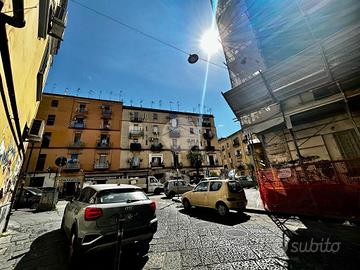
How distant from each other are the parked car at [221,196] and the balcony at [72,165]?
70.8 ft

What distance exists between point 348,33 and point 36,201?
59.7 feet

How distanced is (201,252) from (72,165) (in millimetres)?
25145

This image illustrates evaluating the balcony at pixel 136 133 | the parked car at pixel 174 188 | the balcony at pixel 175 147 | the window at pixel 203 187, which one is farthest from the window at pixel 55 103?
the window at pixel 203 187

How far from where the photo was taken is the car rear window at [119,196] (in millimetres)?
3564

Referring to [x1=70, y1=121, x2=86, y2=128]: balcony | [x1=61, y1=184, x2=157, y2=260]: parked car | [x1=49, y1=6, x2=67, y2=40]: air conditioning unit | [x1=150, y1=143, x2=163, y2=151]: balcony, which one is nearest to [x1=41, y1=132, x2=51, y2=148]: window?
[x1=70, y1=121, x2=86, y2=128]: balcony

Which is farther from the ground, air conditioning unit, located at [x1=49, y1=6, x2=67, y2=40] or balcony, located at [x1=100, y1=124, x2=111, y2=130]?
balcony, located at [x1=100, y1=124, x2=111, y2=130]

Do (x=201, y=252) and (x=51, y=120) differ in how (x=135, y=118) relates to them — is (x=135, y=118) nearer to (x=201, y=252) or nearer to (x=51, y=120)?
(x=51, y=120)

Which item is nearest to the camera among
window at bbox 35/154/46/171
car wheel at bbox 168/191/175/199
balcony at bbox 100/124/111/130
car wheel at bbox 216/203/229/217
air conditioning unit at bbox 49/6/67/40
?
air conditioning unit at bbox 49/6/67/40

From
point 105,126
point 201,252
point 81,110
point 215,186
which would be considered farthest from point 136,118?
point 201,252

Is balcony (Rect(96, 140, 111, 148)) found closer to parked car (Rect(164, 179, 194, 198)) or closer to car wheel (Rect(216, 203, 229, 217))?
parked car (Rect(164, 179, 194, 198))

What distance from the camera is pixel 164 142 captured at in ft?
98.5

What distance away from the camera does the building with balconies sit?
511 centimetres

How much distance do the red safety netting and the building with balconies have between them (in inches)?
8.4

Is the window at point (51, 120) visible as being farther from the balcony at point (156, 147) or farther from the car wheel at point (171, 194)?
the car wheel at point (171, 194)
